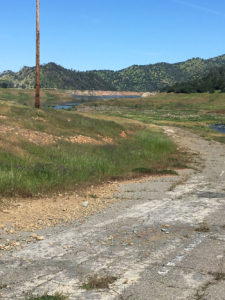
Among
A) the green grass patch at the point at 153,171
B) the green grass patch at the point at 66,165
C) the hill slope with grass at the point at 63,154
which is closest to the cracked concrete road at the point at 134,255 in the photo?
the green grass patch at the point at 66,165

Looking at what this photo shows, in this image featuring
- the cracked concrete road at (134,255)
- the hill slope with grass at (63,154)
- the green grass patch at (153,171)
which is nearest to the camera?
the cracked concrete road at (134,255)

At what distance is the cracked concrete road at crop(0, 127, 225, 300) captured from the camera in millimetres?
5203

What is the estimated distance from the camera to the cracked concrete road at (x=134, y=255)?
520cm

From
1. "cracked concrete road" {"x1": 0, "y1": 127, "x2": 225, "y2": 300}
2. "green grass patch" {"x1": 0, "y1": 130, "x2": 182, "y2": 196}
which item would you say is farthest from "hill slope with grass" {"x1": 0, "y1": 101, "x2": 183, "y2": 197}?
"cracked concrete road" {"x1": 0, "y1": 127, "x2": 225, "y2": 300}

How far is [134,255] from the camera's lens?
658cm

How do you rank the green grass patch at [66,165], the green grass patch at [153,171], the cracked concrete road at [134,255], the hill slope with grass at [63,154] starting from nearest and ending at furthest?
the cracked concrete road at [134,255], the green grass patch at [66,165], the hill slope with grass at [63,154], the green grass patch at [153,171]

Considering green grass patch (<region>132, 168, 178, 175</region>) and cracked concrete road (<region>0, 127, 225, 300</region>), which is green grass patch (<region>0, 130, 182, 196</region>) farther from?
cracked concrete road (<region>0, 127, 225, 300</region>)

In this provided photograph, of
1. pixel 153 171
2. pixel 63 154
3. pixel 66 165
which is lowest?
pixel 153 171

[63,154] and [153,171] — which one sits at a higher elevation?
[63,154]

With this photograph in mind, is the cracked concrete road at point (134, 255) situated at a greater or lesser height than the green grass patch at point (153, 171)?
greater

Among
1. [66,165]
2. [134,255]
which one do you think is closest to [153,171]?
[66,165]

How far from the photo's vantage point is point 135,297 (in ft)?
16.3

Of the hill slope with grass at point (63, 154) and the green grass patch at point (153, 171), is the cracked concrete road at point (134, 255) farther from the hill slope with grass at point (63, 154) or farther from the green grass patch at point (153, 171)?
the green grass patch at point (153, 171)

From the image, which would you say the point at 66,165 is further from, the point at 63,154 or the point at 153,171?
the point at 153,171
